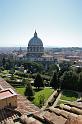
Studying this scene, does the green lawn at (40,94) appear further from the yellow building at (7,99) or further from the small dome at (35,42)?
the small dome at (35,42)

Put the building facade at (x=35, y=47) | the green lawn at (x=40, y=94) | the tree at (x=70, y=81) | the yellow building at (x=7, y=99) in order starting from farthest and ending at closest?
1. the building facade at (x=35, y=47)
2. the tree at (x=70, y=81)
3. the green lawn at (x=40, y=94)
4. the yellow building at (x=7, y=99)

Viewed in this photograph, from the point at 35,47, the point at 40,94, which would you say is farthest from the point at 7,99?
the point at 35,47

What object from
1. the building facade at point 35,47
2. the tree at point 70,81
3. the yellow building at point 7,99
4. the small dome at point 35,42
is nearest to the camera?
the yellow building at point 7,99

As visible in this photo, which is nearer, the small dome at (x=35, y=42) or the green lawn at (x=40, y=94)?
the green lawn at (x=40, y=94)

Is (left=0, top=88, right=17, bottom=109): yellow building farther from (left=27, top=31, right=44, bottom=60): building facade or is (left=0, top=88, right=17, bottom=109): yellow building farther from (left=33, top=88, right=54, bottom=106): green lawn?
(left=27, top=31, right=44, bottom=60): building facade

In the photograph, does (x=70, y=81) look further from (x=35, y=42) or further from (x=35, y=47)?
(x=35, y=42)

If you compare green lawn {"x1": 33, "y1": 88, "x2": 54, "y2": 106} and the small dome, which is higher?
the small dome

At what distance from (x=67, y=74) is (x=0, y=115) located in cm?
4562

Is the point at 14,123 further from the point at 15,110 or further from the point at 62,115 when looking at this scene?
the point at 15,110

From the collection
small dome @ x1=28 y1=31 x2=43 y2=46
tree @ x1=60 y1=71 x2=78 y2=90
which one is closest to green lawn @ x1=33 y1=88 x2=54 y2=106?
tree @ x1=60 y1=71 x2=78 y2=90

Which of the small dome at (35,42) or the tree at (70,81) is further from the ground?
the small dome at (35,42)

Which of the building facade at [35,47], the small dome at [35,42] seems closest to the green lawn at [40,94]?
the building facade at [35,47]

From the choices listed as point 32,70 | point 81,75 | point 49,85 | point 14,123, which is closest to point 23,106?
point 14,123

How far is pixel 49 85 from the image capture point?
181 feet
